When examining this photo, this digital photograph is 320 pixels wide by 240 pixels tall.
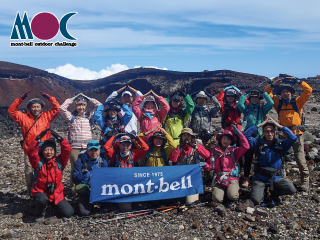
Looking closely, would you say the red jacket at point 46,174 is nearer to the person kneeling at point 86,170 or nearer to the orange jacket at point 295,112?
the person kneeling at point 86,170

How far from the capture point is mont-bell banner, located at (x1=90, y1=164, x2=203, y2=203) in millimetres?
6973

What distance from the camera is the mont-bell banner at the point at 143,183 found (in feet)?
22.9

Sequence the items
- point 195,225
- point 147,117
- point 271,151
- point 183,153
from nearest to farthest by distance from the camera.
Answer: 1. point 195,225
2. point 271,151
3. point 183,153
4. point 147,117

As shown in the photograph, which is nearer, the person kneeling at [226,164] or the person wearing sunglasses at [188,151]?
the person kneeling at [226,164]

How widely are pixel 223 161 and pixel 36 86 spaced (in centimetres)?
1609

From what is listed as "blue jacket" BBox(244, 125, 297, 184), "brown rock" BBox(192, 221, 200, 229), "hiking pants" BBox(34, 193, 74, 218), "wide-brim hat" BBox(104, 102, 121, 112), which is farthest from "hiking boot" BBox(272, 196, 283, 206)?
"hiking pants" BBox(34, 193, 74, 218)

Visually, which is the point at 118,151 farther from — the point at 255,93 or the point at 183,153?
the point at 255,93

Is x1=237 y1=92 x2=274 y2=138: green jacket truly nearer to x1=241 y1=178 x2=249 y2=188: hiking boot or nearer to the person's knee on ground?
x1=241 y1=178 x2=249 y2=188: hiking boot

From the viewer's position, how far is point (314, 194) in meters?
7.78

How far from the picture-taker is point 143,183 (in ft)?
23.5

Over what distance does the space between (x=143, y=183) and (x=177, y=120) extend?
96.3 inches

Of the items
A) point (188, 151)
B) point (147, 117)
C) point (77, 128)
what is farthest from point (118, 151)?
point (188, 151)

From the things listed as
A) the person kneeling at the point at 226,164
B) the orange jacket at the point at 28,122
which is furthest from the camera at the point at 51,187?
the person kneeling at the point at 226,164

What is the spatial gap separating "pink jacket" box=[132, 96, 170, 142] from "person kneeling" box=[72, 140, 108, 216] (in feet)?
6.10
